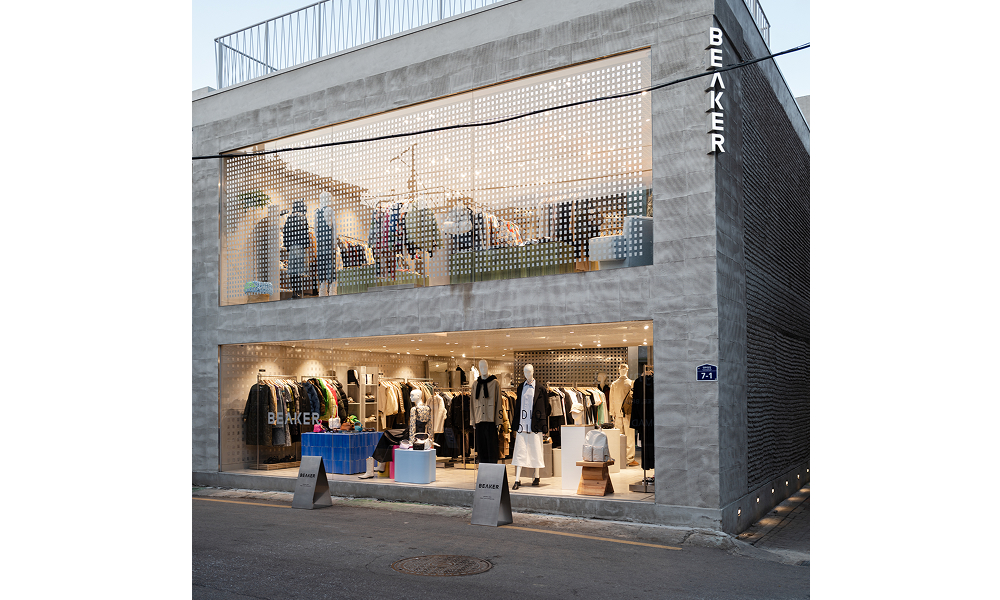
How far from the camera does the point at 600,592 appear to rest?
709 centimetres

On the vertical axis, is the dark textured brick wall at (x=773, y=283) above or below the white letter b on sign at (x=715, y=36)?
below

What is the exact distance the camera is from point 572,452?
12297 mm

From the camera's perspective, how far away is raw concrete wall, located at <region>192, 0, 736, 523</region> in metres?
10.3

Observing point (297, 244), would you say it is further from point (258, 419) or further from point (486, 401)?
point (486, 401)

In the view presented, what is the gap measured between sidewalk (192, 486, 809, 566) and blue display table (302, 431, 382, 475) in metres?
1.07

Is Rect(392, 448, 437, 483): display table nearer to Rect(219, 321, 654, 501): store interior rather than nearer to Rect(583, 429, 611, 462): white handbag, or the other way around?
Rect(219, 321, 654, 501): store interior

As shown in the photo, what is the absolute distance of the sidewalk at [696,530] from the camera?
9.34m

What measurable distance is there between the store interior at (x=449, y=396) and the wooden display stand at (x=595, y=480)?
0.36 ft

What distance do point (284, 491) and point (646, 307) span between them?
25.1 ft

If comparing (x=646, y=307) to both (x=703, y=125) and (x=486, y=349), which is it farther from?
(x=486, y=349)

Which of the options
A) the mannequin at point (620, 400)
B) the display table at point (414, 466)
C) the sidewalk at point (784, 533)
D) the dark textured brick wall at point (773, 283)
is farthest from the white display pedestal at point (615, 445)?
the display table at point (414, 466)

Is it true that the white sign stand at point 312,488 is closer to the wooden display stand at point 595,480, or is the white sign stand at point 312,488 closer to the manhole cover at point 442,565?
the wooden display stand at point 595,480

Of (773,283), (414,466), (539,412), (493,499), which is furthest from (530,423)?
(773,283)

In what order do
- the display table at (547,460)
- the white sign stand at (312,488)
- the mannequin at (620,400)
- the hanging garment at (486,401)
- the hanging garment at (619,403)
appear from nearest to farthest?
1. the white sign stand at (312,488)
2. the display table at (547,460)
3. the mannequin at (620,400)
4. the hanging garment at (619,403)
5. the hanging garment at (486,401)
